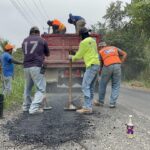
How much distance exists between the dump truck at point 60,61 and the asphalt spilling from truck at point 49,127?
5.02 m

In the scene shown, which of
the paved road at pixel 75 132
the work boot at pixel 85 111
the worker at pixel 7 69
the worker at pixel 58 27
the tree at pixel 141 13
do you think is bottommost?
the paved road at pixel 75 132

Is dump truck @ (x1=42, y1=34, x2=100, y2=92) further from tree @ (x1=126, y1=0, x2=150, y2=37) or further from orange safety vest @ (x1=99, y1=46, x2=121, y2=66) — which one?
tree @ (x1=126, y1=0, x2=150, y2=37)

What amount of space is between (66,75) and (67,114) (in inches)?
239

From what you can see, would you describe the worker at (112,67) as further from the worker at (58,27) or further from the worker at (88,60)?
the worker at (58,27)

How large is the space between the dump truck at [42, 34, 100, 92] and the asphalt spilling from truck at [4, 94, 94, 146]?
5019 mm

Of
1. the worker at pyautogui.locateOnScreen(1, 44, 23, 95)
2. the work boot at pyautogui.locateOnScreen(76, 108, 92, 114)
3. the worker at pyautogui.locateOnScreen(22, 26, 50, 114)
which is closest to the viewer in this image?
the worker at pyautogui.locateOnScreen(22, 26, 50, 114)

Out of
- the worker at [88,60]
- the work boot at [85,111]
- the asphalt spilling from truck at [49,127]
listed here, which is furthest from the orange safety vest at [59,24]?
the work boot at [85,111]

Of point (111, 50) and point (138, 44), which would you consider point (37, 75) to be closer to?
point (111, 50)

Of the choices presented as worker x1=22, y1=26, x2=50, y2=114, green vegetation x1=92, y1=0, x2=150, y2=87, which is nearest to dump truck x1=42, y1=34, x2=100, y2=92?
worker x1=22, y1=26, x2=50, y2=114

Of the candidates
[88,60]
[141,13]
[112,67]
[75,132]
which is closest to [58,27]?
[112,67]

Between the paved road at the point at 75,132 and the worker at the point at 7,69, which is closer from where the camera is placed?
the paved road at the point at 75,132

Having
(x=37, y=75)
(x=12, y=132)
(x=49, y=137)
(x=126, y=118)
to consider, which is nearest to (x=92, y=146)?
(x=49, y=137)

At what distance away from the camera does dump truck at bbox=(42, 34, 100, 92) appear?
616 inches

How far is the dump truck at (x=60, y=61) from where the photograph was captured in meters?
15.7
